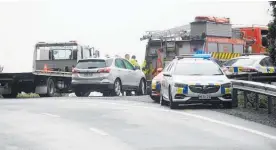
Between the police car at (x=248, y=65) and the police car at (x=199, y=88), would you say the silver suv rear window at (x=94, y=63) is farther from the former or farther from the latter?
the police car at (x=199, y=88)

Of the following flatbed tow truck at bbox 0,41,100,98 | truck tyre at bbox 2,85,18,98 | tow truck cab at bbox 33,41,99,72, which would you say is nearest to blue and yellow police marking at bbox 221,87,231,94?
flatbed tow truck at bbox 0,41,100,98

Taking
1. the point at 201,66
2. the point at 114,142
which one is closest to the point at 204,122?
the point at 114,142

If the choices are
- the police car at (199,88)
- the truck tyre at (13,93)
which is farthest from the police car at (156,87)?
the truck tyre at (13,93)

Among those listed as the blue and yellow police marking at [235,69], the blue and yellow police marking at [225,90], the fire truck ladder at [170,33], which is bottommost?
the blue and yellow police marking at [225,90]

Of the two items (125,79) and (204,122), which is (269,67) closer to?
(125,79)

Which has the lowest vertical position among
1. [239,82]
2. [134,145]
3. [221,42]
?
[134,145]

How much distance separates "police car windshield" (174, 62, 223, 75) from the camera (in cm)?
1738

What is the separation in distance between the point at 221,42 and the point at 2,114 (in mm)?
16176

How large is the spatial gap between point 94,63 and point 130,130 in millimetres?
12922

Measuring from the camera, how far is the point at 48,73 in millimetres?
26984

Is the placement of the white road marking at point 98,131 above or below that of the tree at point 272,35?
below

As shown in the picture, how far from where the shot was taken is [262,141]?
10219 mm

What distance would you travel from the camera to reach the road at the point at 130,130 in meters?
9.82

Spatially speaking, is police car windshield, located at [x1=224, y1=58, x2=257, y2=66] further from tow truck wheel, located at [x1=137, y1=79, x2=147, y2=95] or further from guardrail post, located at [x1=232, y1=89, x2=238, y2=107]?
guardrail post, located at [x1=232, y1=89, x2=238, y2=107]
